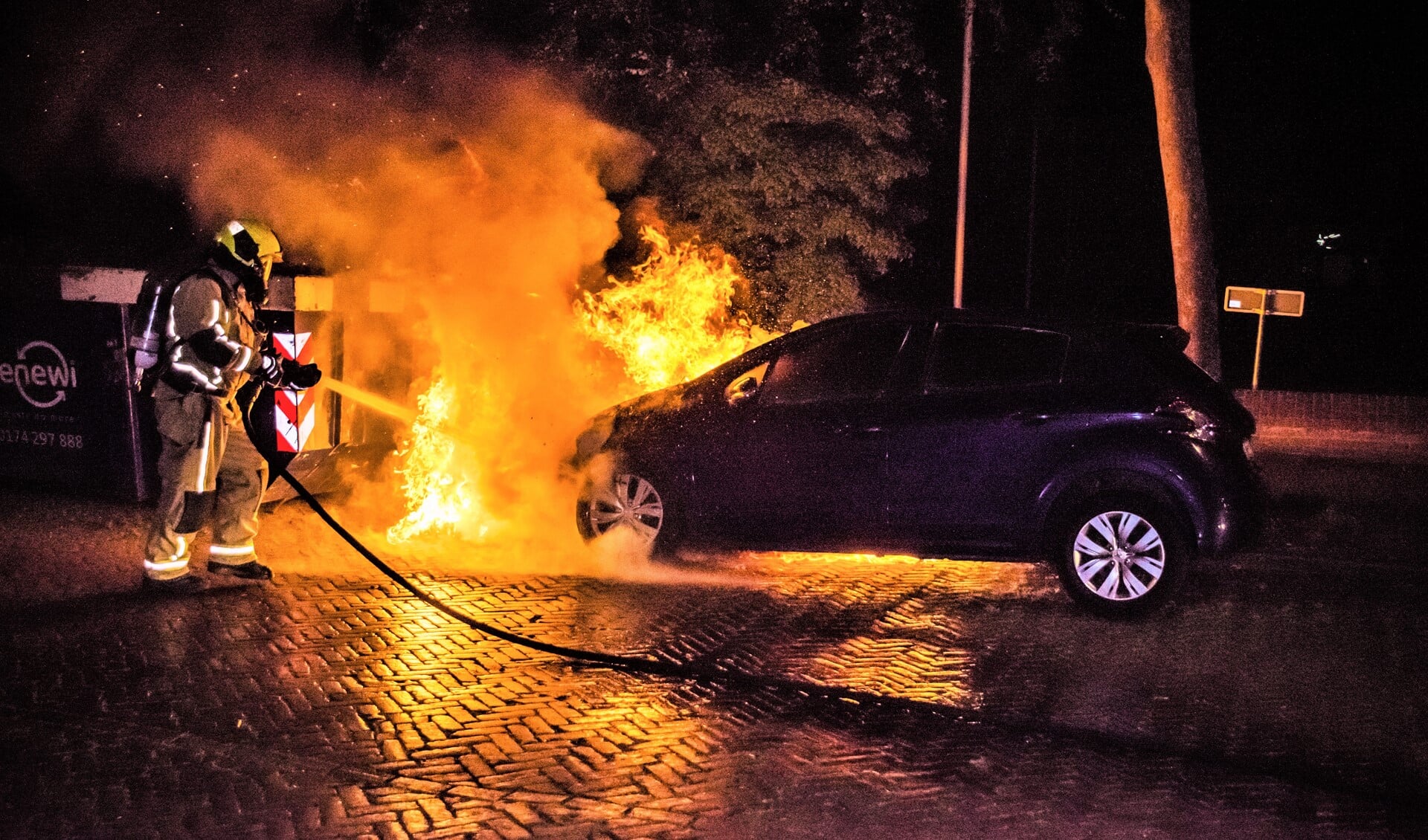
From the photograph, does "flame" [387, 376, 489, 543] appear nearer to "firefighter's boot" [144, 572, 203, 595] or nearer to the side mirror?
"firefighter's boot" [144, 572, 203, 595]

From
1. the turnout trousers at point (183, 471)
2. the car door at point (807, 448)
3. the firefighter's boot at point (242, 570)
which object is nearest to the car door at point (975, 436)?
the car door at point (807, 448)

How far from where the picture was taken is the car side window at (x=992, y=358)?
7.84 m

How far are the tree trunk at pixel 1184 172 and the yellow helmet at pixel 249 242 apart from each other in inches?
304

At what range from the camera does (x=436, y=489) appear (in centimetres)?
941

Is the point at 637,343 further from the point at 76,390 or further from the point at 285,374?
the point at 76,390

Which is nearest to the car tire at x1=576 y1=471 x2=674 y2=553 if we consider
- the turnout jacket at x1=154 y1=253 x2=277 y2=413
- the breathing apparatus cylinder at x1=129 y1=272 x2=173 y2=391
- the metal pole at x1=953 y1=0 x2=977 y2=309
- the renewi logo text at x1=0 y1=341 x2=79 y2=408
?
the turnout jacket at x1=154 y1=253 x2=277 y2=413

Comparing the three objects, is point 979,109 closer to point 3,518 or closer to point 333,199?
point 333,199

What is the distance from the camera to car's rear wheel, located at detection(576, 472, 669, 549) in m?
8.45

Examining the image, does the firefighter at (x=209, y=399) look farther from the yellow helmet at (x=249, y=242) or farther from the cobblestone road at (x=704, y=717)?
the cobblestone road at (x=704, y=717)

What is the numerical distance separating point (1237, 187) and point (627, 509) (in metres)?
24.1

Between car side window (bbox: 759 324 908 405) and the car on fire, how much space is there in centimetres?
1

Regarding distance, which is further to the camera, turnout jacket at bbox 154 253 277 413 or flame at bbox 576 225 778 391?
flame at bbox 576 225 778 391

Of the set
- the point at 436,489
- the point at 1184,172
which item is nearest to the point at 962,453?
the point at 436,489

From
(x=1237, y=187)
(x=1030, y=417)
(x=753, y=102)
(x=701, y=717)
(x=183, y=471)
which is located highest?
(x=1237, y=187)
